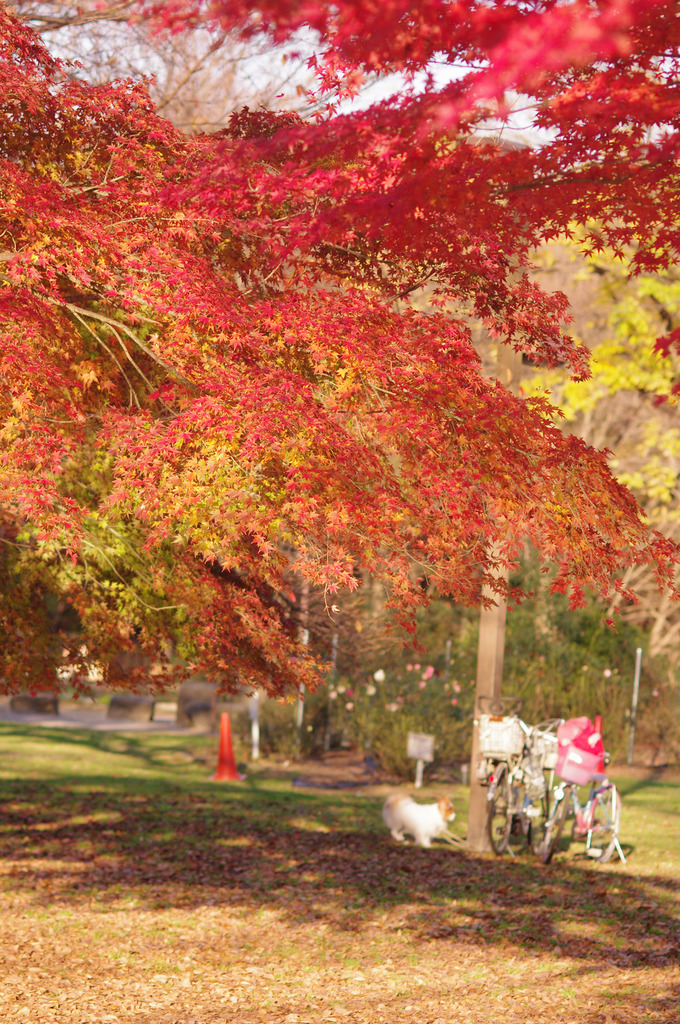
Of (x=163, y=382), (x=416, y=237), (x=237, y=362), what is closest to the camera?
(x=416, y=237)

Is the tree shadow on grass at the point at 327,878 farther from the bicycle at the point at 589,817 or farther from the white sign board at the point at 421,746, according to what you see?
the white sign board at the point at 421,746

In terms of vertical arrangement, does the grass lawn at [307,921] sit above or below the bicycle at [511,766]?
below

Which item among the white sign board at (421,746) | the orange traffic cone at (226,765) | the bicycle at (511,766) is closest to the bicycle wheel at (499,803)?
the bicycle at (511,766)

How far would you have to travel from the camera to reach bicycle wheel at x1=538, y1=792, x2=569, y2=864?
905 centimetres

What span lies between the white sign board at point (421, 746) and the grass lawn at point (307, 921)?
78 cm

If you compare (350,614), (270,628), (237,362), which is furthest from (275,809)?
(237,362)

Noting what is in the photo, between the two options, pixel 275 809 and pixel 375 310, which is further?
pixel 275 809

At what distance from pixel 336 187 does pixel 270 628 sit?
8.32ft

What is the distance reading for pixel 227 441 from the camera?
4.35 meters

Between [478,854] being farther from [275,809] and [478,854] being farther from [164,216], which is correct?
[164,216]

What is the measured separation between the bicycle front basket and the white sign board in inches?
112

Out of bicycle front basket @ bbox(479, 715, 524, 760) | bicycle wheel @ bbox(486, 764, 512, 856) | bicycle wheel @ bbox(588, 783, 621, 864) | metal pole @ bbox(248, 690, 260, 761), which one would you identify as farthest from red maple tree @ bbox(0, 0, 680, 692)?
metal pole @ bbox(248, 690, 260, 761)

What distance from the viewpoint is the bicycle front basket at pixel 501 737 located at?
9.05 m

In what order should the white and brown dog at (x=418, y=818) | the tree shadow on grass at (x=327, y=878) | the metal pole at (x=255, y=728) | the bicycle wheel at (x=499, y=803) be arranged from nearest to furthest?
the tree shadow on grass at (x=327, y=878) → the bicycle wheel at (x=499, y=803) → the white and brown dog at (x=418, y=818) → the metal pole at (x=255, y=728)
